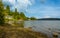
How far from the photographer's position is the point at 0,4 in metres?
39.7

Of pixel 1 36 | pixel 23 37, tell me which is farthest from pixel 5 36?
pixel 23 37

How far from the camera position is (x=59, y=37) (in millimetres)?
29578

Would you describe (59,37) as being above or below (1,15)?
below

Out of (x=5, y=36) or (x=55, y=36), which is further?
(x=55, y=36)

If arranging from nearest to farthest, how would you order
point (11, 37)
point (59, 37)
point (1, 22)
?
point (11, 37)
point (59, 37)
point (1, 22)

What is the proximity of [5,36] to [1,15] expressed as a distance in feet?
58.5

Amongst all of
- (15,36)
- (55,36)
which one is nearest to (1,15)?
(55,36)

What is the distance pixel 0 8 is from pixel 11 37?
1865 cm

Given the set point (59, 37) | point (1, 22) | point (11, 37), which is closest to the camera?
point (11, 37)

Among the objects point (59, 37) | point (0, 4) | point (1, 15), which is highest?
point (0, 4)

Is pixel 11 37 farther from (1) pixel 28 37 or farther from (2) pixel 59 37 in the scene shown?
(2) pixel 59 37

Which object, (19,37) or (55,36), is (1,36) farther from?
(55,36)

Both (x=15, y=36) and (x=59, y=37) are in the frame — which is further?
(x=59, y=37)

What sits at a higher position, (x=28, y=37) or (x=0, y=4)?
(x=0, y=4)
